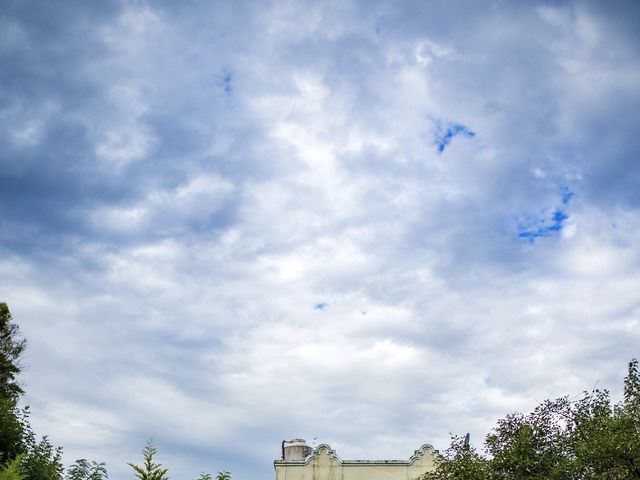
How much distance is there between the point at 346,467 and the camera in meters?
46.8

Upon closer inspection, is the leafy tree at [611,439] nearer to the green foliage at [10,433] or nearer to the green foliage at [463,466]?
the green foliage at [463,466]

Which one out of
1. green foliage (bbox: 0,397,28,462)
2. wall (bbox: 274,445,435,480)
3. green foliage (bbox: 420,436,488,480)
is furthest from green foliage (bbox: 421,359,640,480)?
green foliage (bbox: 0,397,28,462)

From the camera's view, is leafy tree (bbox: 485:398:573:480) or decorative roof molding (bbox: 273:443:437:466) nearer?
leafy tree (bbox: 485:398:573:480)

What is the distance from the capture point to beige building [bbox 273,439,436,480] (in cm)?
4625

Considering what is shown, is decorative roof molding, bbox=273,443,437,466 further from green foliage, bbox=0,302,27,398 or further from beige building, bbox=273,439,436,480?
green foliage, bbox=0,302,27,398

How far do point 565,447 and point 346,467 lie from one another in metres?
21.5

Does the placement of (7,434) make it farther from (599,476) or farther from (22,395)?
(599,476)

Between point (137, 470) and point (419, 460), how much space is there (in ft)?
120

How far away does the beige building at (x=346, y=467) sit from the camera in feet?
152

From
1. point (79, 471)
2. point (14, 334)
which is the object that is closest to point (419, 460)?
point (79, 471)

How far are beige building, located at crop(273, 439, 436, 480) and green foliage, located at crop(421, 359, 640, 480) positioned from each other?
13.1 metres

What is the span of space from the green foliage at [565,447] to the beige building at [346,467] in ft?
42.8

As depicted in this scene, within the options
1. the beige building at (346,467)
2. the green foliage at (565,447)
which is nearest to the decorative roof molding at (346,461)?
the beige building at (346,467)

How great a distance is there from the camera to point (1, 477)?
54.7 feet
